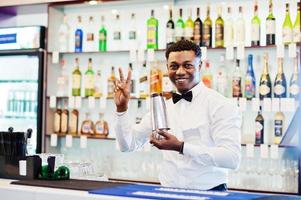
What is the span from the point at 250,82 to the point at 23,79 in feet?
7.16

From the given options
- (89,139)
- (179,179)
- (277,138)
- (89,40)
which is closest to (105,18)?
(89,40)

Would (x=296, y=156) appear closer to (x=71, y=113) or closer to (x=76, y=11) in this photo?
(x=71, y=113)

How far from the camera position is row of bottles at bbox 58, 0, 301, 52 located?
12.4ft

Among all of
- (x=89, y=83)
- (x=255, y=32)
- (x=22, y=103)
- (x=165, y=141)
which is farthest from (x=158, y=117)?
(x=22, y=103)

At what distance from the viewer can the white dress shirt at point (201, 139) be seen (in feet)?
7.55

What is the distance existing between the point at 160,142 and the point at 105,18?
2.64 metres

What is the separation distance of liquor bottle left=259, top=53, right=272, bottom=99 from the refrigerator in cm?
196

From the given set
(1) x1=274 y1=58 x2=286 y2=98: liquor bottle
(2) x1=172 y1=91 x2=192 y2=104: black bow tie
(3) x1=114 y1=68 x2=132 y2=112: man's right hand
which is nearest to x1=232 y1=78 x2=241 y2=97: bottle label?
(1) x1=274 y1=58 x2=286 y2=98: liquor bottle

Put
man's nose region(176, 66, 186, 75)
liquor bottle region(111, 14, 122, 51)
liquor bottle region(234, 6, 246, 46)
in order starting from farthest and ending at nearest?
1. liquor bottle region(111, 14, 122, 51)
2. liquor bottle region(234, 6, 246, 46)
3. man's nose region(176, 66, 186, 75)

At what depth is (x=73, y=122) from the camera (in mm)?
4465

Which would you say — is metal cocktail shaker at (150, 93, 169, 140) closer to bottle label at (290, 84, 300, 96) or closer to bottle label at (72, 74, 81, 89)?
bottle label at (290, 84, 300, 96)

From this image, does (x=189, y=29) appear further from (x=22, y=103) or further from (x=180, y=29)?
(x=22, y=103)

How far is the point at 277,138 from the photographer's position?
3758 mm

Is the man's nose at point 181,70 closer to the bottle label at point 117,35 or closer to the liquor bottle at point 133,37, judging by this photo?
the liquor bottle at point 133,37
